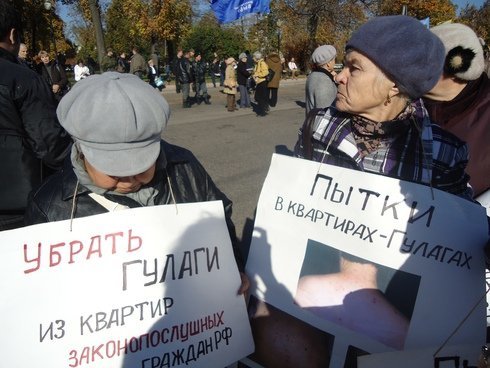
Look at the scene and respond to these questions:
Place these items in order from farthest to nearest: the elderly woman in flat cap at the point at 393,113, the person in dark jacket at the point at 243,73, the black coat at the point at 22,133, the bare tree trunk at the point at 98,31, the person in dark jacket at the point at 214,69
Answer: the person in dark jacket at the point at 214,69, the bare tree trunk at the point at 98,31, the person in dark jacket at the point at 243,73, the black coat at the point at 22,133, the elderly woman in flat cap at the point at 393,113

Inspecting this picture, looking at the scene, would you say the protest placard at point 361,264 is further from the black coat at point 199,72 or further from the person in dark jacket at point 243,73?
the black coat at point 199,72

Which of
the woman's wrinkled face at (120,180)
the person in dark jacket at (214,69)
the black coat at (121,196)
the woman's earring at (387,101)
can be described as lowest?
the person in dark jacket at (214,69)

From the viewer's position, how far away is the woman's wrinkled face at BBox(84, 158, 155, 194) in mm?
1203

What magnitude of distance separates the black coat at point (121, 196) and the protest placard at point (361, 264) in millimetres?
255

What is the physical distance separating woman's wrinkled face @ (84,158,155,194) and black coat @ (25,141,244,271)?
0.13 feet

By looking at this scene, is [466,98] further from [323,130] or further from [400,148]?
[323,130]

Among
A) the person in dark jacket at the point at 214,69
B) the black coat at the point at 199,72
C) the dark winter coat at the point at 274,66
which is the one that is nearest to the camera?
the dark winter coat at the point at 274,66

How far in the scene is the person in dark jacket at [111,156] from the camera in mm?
1074

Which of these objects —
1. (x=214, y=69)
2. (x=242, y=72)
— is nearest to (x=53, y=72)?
(x=242, y=72)

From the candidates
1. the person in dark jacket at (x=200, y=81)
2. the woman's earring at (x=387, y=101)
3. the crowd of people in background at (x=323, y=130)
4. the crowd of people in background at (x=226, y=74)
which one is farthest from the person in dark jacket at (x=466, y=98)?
the person in dark jacket at (x=200, y=81)

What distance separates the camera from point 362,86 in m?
1.31

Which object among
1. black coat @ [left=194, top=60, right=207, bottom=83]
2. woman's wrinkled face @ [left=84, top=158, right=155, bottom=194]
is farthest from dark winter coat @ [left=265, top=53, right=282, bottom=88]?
woman's wrinkled face @ [left=84, top=158, right=155, bottom=194]

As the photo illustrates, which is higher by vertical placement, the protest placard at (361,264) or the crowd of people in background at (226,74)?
the protest placard at (361,264)

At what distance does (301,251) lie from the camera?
1.28 meters
